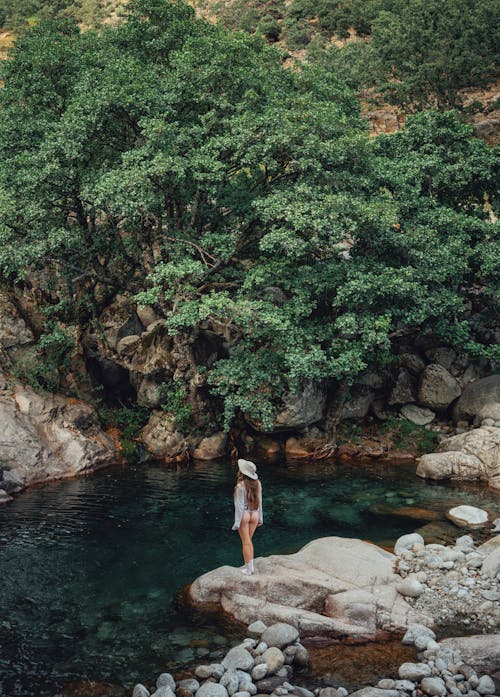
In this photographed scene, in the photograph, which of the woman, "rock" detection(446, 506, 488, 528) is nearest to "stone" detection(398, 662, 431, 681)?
the woman

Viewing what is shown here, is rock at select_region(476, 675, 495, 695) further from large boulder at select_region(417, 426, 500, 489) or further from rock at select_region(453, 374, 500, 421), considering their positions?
rock at select_region(453, 374, 500, 421)

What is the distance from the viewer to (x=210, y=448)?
25938 mm

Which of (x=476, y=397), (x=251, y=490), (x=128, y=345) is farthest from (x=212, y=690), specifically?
(x=476, y=397)

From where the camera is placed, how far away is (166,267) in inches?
850

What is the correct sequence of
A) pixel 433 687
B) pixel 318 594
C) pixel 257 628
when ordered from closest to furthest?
1. pixel 433 687
2. pixel 257 628
3. pixel 318 594

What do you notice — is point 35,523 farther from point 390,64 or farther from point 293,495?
point 390,64

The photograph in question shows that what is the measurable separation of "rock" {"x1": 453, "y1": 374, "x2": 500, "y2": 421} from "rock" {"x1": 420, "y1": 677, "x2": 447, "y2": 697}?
18.1m

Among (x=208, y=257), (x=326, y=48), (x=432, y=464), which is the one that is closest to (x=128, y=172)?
(x=208, y=257)

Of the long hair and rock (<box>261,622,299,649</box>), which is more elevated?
the long hair

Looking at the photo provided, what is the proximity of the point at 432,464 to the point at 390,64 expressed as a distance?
3967 centimetres

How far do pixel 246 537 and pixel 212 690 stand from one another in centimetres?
389

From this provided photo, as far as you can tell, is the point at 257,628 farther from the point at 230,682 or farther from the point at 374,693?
the point at 374,693

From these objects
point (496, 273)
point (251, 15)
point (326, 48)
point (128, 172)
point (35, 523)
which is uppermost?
point (251, 15)

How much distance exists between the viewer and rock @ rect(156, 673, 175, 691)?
9461mm
